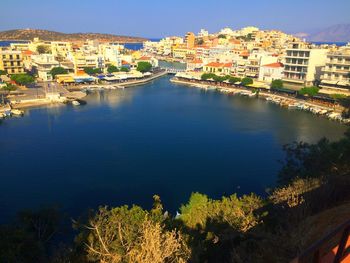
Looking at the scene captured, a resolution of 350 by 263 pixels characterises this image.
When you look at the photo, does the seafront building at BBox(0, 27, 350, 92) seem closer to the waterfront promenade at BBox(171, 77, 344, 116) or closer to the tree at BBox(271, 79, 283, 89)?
the tree at BBox(271, 79, 283, 89)

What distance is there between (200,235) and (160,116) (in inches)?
558

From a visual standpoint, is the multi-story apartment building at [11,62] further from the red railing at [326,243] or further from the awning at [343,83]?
the red railing at [326,243]

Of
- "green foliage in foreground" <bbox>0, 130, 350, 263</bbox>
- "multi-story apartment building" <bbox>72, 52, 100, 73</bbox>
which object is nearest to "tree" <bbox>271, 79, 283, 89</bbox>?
"multi-story apartment building" <bbox>72, 52, 100, 73</bbox>

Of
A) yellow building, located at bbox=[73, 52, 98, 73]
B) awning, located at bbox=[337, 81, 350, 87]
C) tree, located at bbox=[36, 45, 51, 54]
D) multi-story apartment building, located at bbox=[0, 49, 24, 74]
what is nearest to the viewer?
awning, located at bbox=[337, 81, 350, 87]

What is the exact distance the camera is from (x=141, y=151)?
12852 mm

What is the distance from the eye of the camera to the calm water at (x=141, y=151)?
9609 millimetres

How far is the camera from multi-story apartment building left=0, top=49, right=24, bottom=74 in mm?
26609

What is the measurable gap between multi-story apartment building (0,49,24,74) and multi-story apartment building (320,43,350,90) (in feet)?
80.1

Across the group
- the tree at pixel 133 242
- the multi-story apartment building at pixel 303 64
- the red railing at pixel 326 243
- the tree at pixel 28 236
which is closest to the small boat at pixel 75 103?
the multi-story apartment building at pixel 303 64

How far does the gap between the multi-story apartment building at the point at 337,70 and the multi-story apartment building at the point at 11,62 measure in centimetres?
2443

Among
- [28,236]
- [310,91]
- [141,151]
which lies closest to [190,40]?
[310,91]

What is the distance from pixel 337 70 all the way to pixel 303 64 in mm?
3335

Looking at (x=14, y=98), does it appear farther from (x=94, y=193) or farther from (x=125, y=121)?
(x=94, y=193)

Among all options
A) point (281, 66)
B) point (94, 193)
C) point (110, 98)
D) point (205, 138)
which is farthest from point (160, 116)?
point (281, 66)
